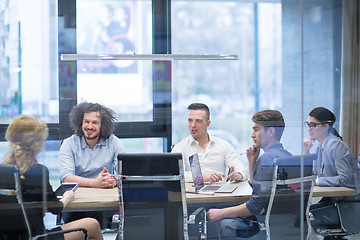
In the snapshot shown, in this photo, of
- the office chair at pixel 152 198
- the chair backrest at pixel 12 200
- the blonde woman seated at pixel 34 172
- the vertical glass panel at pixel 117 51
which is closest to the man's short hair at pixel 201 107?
the vertical glass panel at pixel 117 51

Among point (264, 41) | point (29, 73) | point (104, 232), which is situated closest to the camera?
point (104, 232)

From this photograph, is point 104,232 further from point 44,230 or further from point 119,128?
point 119,128

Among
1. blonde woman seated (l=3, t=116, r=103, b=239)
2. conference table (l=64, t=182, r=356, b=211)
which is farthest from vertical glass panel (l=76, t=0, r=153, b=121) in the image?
conference table (l=64, t=182, r=356, b=211)

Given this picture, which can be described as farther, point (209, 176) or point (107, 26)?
point (107, 26)

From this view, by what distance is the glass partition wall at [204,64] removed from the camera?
397 centimetres

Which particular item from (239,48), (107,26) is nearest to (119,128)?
(107,26)

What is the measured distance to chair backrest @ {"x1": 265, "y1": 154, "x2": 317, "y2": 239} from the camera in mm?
Result: 3570

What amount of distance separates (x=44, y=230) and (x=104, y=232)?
46cm

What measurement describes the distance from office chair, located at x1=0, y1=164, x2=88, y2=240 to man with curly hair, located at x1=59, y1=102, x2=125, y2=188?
0.47m

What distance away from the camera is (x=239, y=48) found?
13.7 ft

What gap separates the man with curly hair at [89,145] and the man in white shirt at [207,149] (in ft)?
→ 1.78

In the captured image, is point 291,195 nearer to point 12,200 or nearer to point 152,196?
point 152,196

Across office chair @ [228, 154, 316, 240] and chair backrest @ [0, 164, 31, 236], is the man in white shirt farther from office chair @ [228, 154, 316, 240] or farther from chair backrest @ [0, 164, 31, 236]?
chair backrest @ [0, 164, 31, 236]

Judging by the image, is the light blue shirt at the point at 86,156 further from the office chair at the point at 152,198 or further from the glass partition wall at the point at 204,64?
the office chair at the point at 152,198
